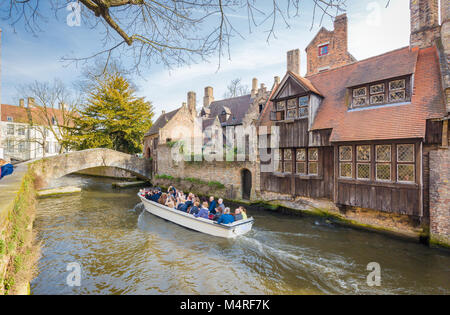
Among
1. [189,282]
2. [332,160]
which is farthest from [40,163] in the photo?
[332,160]

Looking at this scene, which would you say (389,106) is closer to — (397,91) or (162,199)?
(397,91)

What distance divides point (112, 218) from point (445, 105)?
14289mm

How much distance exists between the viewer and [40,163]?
52.3 ft

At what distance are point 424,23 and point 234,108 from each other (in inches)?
683

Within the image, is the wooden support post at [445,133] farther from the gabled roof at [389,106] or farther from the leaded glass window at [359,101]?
the leaded glass window at [359,101]

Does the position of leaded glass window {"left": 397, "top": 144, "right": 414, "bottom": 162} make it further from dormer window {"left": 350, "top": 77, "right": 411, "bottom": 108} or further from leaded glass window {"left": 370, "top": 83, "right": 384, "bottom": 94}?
leaded glass window {"left": 370, "top": 83, "right": 384, "bottom": 94}


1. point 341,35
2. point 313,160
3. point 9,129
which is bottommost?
Answer: point 313,160

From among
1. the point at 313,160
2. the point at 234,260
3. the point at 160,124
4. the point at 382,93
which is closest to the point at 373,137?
the point at 382,93

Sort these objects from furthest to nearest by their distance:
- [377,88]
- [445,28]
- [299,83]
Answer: [299,83] → [377,88] → [445,28]

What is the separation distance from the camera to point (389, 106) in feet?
27.5
